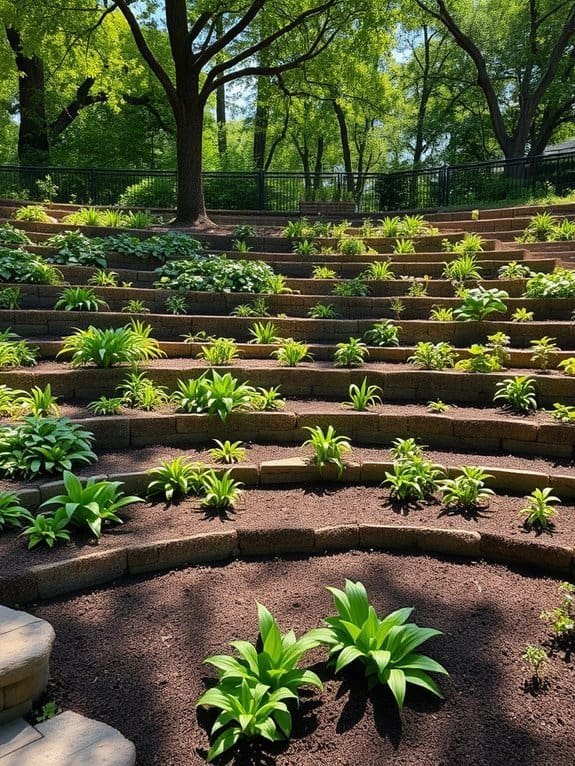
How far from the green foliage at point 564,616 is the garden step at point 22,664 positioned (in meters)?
2.51

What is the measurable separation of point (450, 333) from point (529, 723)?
189 inches

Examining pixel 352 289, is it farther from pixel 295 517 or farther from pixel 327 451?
pixel 295 517

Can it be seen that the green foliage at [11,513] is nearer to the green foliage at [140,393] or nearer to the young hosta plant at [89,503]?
the young hosta plant at [89,503]

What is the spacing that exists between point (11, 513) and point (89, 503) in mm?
492

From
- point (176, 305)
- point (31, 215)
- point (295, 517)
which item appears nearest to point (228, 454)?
point (295, 517)

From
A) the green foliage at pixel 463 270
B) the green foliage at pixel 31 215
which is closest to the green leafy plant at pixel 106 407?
the green foliage at pixel 463 270

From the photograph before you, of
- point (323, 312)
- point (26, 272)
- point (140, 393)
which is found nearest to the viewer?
point (140, 393)

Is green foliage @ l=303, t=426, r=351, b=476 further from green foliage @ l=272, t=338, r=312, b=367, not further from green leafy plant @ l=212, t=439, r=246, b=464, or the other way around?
green foliage @ l=272, t=338, r=312, b=367

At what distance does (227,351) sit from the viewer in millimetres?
6215

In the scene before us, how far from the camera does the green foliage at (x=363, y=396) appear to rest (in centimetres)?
545

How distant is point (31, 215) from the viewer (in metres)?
10.4

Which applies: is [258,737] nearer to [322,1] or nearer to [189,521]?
[189,521]

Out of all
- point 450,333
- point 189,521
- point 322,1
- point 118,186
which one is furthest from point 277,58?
point 189,521

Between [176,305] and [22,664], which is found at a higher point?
[176,305]
